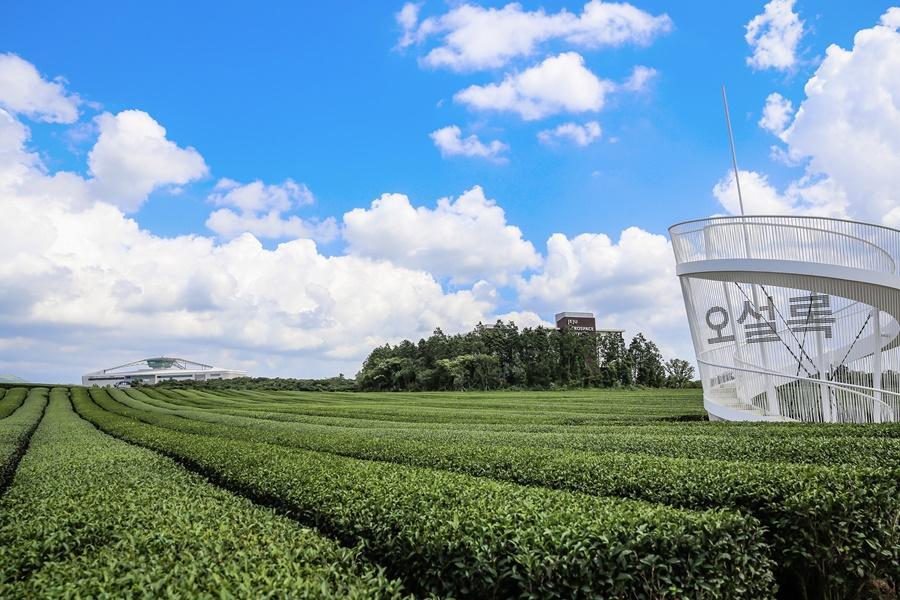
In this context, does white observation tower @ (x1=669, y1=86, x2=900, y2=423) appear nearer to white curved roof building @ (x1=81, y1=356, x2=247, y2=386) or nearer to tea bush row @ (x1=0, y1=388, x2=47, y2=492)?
tea bush row @ (x1=0, y1=388, x2=47, y2=492)

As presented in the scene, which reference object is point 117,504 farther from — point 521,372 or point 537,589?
point 521,372

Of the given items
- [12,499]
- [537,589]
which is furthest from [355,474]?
[12,499]

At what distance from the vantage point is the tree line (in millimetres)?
62469

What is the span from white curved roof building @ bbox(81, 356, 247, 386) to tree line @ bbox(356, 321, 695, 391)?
4576 centimetres

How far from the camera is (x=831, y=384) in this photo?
13836 millimetres

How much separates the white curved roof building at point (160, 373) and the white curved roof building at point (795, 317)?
91.7 m

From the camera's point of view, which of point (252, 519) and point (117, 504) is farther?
point (117, 504)

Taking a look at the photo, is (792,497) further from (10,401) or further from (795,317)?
(10,401)

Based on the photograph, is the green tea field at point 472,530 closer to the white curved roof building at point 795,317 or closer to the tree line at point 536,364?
the white curved roof building at point 795,317

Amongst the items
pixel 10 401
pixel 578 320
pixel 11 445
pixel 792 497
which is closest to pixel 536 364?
pixel 578 320

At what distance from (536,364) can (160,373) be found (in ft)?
262

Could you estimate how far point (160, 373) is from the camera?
10694 cm

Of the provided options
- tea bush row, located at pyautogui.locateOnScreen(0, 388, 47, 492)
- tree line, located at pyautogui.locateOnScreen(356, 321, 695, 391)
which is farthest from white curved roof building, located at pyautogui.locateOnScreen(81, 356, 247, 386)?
tea bush row, located at pyautogui.locateOnScreen(0, 388, 47, 492)

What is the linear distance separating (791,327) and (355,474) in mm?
14180
